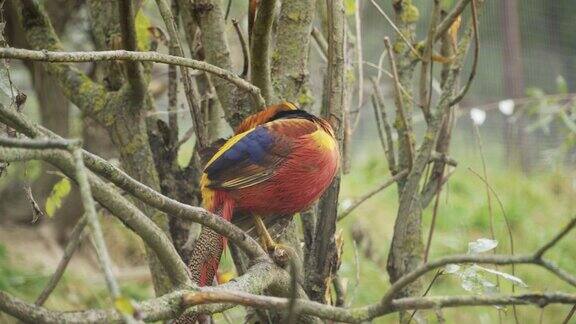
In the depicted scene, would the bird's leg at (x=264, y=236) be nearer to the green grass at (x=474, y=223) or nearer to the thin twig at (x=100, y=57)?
the thin twig at (x=100, y=57)

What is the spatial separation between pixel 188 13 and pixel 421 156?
2.59 feet

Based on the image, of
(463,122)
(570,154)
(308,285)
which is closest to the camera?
(308,285)

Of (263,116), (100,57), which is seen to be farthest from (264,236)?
(100,57)

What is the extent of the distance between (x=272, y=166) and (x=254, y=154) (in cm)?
9

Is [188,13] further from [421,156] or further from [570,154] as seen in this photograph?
[570,154]

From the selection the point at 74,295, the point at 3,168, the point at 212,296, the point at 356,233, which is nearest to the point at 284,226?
the point at 3,168

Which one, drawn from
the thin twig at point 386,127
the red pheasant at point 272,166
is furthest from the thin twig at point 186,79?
the thin twig at point 386,127

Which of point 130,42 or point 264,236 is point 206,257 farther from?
point 130,42

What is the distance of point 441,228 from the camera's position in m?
6.36

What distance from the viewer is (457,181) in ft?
24.1

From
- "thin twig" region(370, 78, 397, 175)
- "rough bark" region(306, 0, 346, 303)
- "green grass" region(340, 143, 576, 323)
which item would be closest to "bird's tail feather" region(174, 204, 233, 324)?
"rough bark" region(306, 0, 346, 303)

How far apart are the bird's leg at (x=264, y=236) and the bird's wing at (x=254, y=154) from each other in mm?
133

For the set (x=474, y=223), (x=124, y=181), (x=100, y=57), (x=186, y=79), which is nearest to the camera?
(x=124, y=181)

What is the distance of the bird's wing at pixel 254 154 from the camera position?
96.5 inches
